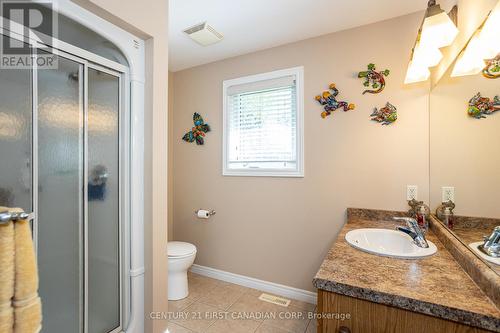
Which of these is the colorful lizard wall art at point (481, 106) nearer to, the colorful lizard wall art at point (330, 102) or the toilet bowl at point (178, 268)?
the colorful lizard wall art at point (330, 102)

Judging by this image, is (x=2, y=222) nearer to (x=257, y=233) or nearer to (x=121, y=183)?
(x=121, y=183)

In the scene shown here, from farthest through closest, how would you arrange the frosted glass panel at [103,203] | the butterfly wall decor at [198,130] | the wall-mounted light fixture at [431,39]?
the butterfly wall decor at [198,130]
the wall-mounted light fixture at [431,39]
the frosted glass panel at [103,203]

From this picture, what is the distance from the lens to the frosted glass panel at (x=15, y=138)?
93 cm

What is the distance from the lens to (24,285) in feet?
2.44

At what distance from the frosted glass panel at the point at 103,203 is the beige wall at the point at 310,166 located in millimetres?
1400

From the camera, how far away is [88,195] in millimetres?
1213

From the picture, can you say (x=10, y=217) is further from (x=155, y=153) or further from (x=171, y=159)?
(x=171, y=159)

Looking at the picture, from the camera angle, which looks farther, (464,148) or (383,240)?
(383,240)

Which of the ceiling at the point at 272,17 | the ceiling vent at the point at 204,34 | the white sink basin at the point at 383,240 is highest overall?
the ceiling at the point at 272,17

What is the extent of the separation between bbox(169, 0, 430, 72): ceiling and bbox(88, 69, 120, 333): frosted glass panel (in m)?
0.97

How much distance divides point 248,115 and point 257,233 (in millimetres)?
1253

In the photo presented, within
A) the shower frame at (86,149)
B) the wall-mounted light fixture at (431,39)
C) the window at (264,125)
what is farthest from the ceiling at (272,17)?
the shower frame at (86,149)

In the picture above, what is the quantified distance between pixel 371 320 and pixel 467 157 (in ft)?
3.43

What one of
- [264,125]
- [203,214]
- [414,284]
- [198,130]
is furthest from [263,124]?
[414,284]
